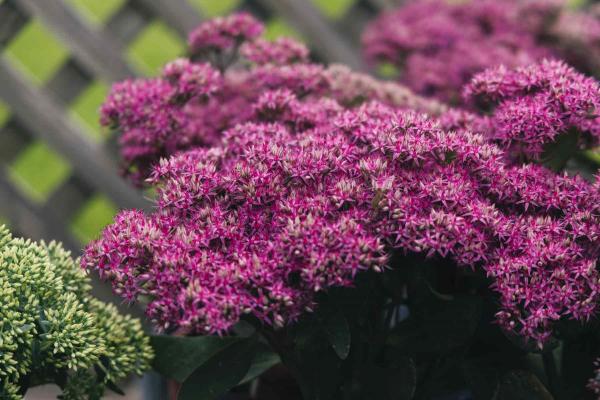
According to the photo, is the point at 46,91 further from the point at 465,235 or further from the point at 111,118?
the point at 465,235

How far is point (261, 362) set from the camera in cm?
82

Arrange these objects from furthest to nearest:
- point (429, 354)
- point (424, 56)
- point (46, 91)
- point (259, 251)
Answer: point (46, 91) < point (424, 56) < point (429, 354) < point (259, 251)

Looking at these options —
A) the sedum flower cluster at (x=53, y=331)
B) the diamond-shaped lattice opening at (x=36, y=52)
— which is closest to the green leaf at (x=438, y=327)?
the sedum flower cluster at (x=53, y=331)

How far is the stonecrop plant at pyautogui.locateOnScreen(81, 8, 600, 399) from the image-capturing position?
0.60m

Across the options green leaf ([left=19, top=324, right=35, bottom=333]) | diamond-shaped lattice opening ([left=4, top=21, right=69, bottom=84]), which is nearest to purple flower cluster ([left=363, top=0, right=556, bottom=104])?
green leaf ([left=19, top=324, right=35, bottom=333])

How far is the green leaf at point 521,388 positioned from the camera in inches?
29.1

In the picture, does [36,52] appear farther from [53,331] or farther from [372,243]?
[372,243]

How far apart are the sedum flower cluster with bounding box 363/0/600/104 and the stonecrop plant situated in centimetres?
61

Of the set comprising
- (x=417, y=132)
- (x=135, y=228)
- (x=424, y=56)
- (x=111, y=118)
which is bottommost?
(x=135, y=228)

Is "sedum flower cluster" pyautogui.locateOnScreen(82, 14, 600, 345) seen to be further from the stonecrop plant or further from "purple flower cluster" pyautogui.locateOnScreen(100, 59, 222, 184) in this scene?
"purple flower cluster" pyautogui.locateOnScreen(100, 59, 222, 184)

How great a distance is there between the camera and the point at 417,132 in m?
0.68

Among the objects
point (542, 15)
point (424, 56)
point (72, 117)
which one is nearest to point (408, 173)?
point (424, 56)

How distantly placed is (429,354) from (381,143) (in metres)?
0.24

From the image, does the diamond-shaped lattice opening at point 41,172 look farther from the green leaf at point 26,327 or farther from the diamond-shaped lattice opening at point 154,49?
the green leaf at point 26,327
